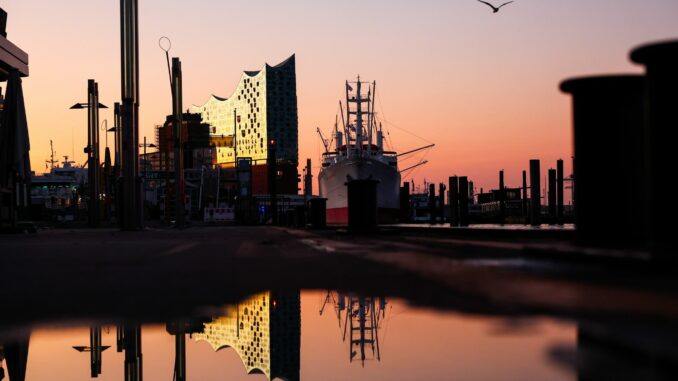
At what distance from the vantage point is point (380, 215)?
221ft

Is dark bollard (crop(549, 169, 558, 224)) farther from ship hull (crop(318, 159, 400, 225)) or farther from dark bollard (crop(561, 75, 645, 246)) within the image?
dark bollard (crop(561, 75, 645, 246))

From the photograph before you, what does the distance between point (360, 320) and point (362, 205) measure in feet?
49.6

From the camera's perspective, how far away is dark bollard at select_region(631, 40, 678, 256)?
442 cm

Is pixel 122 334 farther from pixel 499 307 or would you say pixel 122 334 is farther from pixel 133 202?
pixel 133 202

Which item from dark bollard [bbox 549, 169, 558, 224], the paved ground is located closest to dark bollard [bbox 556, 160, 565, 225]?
dark bollard [bbox 549, 169, 558, 224]

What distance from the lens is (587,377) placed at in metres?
2.17

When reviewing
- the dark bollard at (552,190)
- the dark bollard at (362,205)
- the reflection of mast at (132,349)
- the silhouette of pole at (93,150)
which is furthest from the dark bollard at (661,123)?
the dark bollard at (552,190)

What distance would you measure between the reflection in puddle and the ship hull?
6182 cm

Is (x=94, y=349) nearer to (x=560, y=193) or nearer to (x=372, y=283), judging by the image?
(x=372, y=283)

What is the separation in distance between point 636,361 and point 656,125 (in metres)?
2.67

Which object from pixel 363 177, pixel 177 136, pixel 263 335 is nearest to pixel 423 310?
pixel 263 335

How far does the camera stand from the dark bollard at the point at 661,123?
4422 mm

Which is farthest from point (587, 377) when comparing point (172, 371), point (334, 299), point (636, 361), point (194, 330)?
point (334, 299)

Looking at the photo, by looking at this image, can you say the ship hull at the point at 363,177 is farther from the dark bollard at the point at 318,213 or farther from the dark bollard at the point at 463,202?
the dark bollard at the point at 318,213
